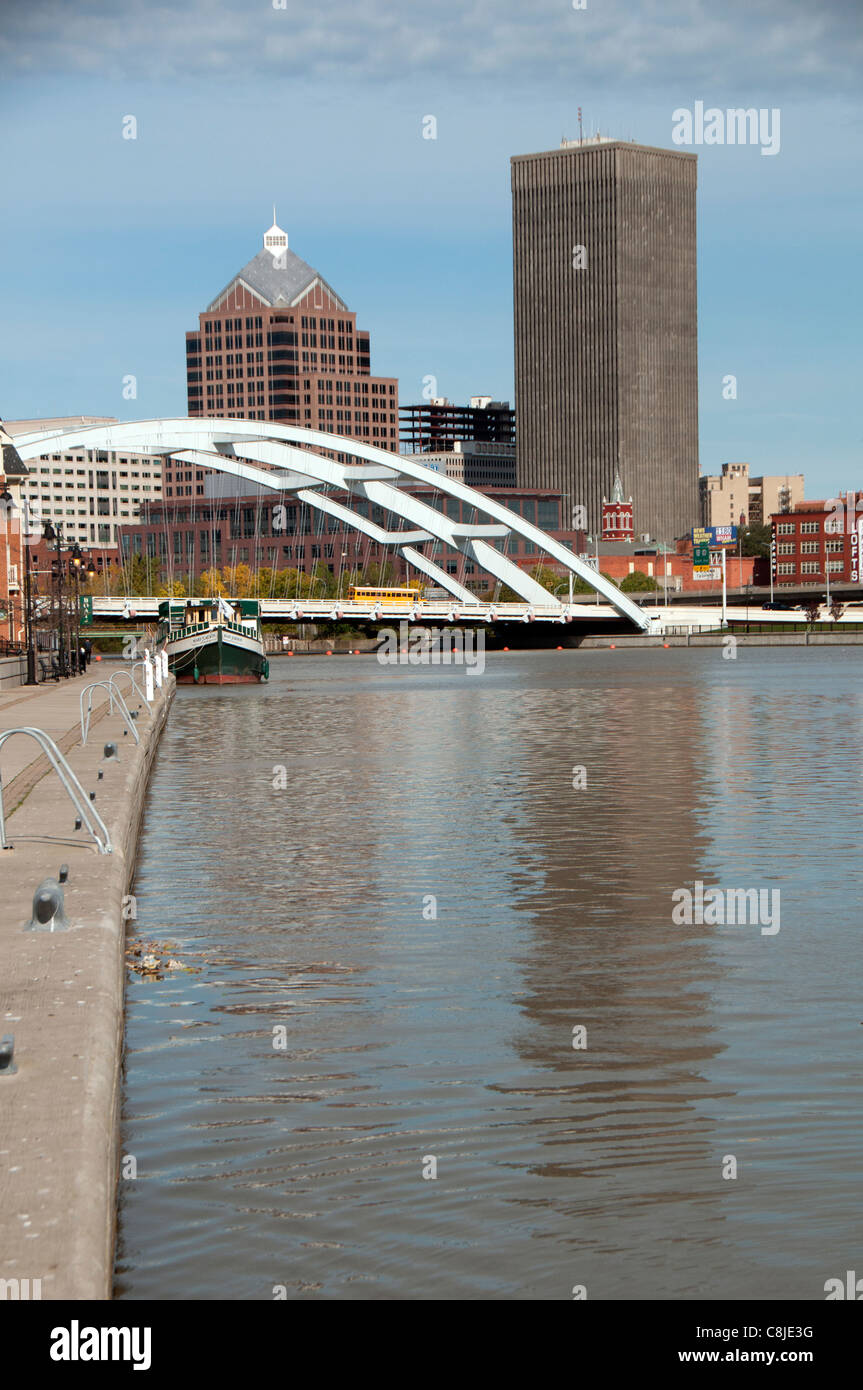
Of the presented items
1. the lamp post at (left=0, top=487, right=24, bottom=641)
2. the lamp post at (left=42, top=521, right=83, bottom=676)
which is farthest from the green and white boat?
the lamp post at (left=0, top=487, right=24, bottom=641)

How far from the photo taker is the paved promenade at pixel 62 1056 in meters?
6.93

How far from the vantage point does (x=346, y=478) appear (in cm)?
12056

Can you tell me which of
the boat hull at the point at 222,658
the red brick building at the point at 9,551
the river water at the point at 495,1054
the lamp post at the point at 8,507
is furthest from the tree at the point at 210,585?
the river water at the point at 495,1054

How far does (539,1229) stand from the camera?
8.20 meters

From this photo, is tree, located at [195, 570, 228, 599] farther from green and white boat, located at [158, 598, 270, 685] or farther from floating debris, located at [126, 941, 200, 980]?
floating debris, located at [126, 941, 200, 980]

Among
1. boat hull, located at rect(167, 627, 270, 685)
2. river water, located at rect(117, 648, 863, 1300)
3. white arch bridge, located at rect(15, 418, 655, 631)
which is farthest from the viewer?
white arch bridge, located at rect(15, 418, 655, 631)

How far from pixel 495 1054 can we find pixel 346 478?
11083cm

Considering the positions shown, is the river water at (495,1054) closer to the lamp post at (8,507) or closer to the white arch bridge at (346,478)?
the lamp post at (8,507)

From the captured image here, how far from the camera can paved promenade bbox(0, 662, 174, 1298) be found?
693cm

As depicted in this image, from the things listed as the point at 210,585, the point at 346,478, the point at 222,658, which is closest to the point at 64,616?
the point at 222,658

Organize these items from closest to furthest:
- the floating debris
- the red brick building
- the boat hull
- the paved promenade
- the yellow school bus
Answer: the paved promenade → the floating debris → the red brick building → the boat hull → the yellow school bus

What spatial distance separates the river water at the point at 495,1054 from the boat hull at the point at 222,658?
61.1m

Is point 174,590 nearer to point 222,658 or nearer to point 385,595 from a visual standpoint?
point 385,595

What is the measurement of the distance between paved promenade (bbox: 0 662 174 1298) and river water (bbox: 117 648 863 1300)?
1.69 ft
